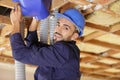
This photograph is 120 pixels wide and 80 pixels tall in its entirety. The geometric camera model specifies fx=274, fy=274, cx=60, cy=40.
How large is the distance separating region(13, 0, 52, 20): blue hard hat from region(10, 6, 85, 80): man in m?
0.04

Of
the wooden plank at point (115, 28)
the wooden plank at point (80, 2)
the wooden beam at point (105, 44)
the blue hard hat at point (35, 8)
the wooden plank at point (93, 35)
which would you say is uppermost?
the wooden plank at point (80, 2)

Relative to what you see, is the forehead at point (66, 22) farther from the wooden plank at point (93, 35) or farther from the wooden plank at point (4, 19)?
the wooden plank at point (93, 35)

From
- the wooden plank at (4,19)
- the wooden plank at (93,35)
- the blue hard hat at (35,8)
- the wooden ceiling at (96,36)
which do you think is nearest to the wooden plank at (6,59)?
the wooden ceiling at (96,36)

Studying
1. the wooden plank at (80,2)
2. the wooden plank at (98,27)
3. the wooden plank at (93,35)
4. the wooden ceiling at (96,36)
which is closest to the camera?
the wooden plank at (80,2)

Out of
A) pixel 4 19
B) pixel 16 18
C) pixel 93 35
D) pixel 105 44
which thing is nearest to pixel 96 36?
pixel 93 35

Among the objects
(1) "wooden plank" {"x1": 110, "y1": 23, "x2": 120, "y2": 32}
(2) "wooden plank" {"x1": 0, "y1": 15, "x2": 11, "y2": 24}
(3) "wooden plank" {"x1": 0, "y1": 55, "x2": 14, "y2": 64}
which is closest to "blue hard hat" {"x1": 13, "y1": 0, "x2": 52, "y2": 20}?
(2) "wooden plank" {"x1": 0, "y1": 15, "x2": 11, "y2": 24}

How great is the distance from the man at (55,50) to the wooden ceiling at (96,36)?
45 cm

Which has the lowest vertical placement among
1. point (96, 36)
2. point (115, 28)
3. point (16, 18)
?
point (96, 36)

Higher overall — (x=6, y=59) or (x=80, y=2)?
(x=80, y=2)

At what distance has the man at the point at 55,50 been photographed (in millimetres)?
1672

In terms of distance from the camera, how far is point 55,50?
1.71 meters

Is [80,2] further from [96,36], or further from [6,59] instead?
[6,59]

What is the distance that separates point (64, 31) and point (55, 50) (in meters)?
0.21

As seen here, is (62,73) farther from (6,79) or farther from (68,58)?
(6,79)
